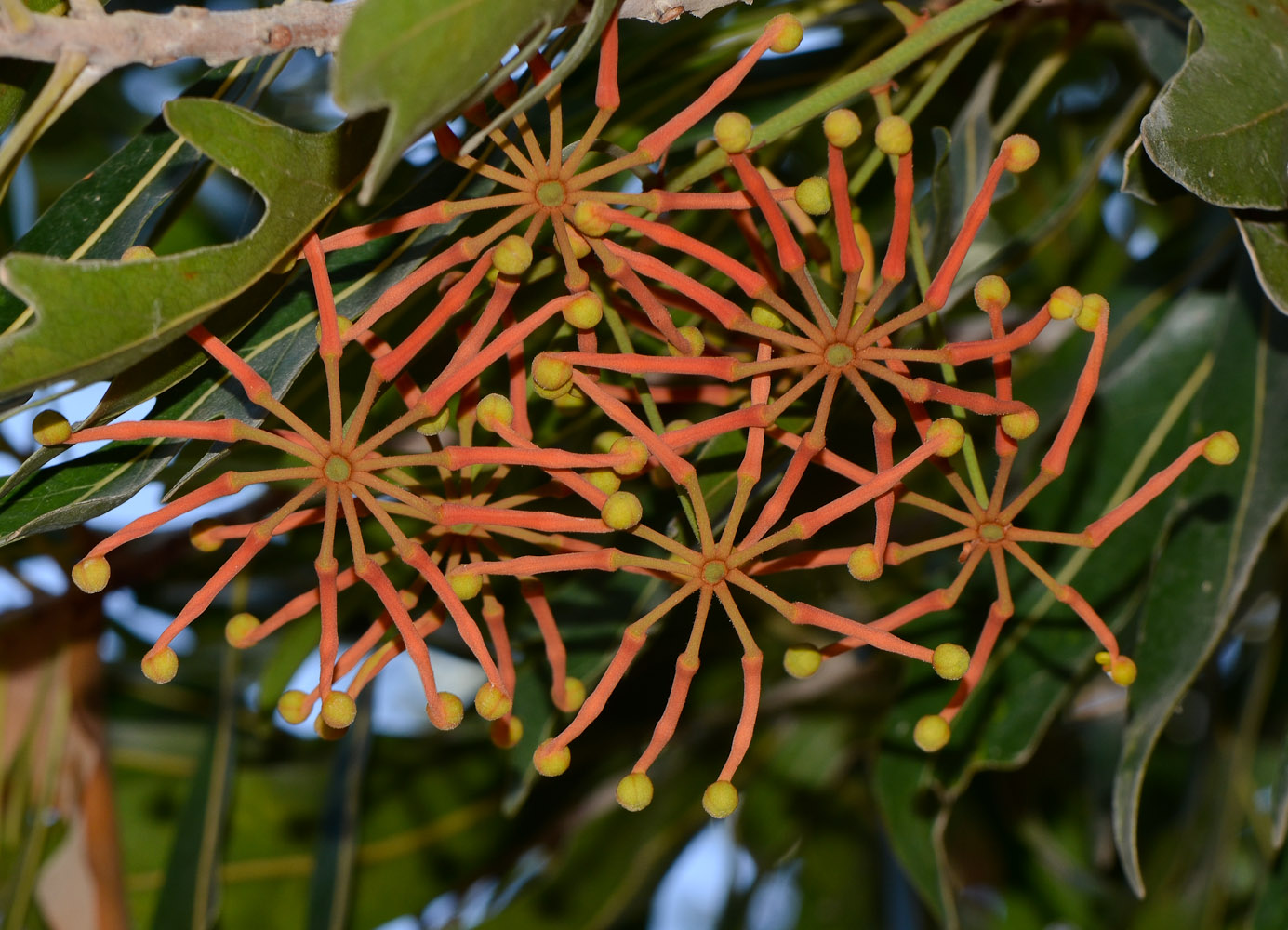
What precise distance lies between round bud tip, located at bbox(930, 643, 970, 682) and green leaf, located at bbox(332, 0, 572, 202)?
34 cm

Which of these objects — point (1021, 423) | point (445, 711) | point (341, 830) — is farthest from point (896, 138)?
point (341, 830)

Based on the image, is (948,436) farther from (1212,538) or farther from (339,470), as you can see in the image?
(1212,538)

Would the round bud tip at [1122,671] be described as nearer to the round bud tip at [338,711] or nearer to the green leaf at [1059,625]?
the green leaf at [1059,625]

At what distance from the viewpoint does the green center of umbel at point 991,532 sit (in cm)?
64

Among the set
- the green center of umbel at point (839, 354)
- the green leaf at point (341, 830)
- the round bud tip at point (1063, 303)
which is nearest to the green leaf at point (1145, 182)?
the round bud tip at point (1063, 303)

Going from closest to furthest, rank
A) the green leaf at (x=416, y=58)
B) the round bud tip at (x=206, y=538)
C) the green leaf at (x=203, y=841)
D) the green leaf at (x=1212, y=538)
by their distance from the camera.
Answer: the green leaf at (x=416, y=58), the round bud tip at (x=206, y=538), the green leaf at (x=1212, y=538), the green leaf at (x=203, y=841)

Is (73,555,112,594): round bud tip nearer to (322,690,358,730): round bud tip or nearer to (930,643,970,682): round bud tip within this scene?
(322,690,358,730): round bud tip

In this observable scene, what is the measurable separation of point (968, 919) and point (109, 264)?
4.97 feet

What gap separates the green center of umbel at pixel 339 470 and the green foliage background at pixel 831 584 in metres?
0.06

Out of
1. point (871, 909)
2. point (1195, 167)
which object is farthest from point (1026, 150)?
point (871, 909)

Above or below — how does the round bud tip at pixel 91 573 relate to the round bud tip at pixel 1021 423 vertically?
above

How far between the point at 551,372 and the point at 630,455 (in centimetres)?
5

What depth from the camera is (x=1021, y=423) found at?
0.61 meters

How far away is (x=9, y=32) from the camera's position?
513mm
